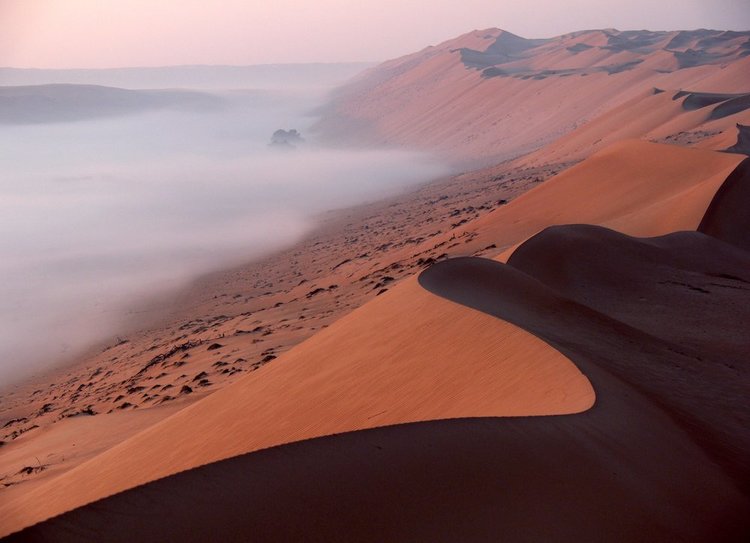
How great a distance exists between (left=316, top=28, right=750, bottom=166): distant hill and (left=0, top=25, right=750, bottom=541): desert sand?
489 inches

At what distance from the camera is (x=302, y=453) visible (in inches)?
144

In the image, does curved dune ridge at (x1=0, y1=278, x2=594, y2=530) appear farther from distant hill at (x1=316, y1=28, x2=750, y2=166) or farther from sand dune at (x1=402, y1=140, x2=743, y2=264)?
distant hill at (x1=316, y1=28, x2=750, y2=166)

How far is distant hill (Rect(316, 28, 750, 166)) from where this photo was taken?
43.0m

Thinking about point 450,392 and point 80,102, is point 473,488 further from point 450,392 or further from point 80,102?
point 80,102

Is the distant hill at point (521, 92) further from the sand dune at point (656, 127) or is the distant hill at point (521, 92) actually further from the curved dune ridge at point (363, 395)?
the curved dune ridge at point (363, 395)

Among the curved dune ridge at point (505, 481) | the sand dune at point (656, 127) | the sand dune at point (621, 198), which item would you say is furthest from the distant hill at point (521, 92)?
the curved dune ridge at point (505, 481)

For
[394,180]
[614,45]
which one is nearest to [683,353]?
[394,180]

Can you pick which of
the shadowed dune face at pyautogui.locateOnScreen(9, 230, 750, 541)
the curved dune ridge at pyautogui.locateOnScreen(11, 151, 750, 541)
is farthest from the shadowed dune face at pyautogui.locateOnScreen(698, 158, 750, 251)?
the shadowed dune face at pyautogui.locateOnScreen(9, 230, 750, 541)

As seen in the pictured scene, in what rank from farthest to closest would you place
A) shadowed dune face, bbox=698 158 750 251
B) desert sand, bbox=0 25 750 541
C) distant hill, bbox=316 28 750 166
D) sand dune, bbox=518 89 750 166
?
distant hill, bbox=316 28 750 166 → sand dune, bbox=518 89 750 166 → shadowed dune face, bbox=698 158 750 251 → desert sand, bbox=0 25 750 541

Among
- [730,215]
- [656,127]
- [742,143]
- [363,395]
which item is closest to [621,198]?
[730,215]

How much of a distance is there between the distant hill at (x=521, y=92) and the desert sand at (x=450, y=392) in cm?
1243

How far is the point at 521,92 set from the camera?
2056 inches

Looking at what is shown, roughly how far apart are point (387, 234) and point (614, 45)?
2251 inches

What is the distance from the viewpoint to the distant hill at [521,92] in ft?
→ 141
